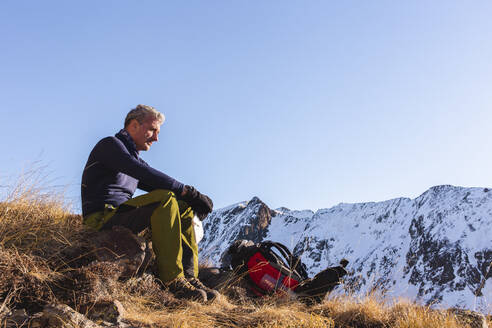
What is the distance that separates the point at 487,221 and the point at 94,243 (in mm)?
226473

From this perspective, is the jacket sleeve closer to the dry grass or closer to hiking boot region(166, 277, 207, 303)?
the dry grass

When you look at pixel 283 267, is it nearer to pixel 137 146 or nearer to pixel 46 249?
pixel 137 146

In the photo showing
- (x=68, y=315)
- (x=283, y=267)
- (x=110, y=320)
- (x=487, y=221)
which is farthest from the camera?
(x=487, y=221)

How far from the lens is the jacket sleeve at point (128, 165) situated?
477 centimetres

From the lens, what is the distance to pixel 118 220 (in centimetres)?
477

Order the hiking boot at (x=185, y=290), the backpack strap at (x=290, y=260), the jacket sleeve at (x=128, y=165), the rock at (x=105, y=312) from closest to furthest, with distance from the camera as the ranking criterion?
the rock at (x=105, y=312)
the hiking boot at (x=185, y=290)
the jacket sleeve at (x=128, y=165)
the backpack strap at (x=290, y=260)

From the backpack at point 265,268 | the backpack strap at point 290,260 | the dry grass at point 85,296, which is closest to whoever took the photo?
the dry grass at point 85,296

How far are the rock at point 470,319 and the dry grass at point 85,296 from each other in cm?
23

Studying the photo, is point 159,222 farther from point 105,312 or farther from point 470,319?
point 470,319

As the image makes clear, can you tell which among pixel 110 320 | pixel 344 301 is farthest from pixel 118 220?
pixel 344 301

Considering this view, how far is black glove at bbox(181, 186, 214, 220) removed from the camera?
5062mm

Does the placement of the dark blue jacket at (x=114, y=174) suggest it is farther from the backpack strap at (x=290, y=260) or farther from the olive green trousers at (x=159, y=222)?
the backpack strap at (x=290, y=260)

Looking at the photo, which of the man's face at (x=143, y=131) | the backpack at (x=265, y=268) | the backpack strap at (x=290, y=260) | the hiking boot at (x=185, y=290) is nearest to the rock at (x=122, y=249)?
the hiking boot at (x=185, y=290)

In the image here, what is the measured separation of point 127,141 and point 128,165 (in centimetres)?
57
